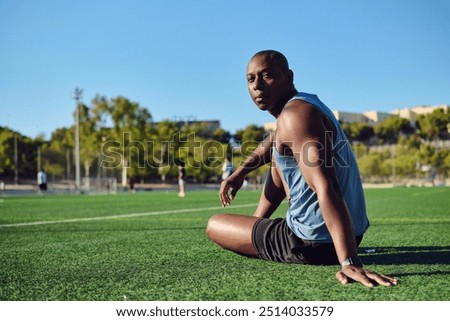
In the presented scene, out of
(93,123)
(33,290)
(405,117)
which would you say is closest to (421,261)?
(33,290)

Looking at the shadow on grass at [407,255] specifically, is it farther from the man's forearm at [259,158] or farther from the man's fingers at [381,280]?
the man's forearm at [259,158]

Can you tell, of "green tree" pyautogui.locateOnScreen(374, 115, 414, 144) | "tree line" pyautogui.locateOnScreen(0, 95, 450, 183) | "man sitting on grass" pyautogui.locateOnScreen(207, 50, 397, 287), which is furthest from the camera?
"green tree" pyautogui.locateOnScreen(374, 115, 414, 144)

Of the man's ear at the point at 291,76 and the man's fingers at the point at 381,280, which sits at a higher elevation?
the man's ear at the point at 291,76

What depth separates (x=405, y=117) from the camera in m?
79.1

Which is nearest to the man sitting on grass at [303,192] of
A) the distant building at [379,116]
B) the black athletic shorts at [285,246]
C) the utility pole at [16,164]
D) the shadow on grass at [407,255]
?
the black athletic shorts at [285,246]

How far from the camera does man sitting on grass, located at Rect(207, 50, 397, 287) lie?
252 cm

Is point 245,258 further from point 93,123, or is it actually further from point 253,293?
point 93,123

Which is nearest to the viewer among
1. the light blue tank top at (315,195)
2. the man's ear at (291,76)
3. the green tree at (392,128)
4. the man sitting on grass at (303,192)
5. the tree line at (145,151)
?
the man sitting on grass at (303,192)

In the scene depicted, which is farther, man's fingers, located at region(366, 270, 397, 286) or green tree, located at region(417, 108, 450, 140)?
green tree, located at region(417, 108, 450, 140)

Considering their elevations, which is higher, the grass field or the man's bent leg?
the man's bent leg

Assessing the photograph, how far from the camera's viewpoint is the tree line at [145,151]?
173 ft

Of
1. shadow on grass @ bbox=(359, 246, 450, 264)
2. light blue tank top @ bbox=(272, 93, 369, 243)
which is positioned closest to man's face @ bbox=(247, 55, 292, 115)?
light blue tank top @ bbox=(272, 93, 369, 243)

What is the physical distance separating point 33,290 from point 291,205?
4.85ft

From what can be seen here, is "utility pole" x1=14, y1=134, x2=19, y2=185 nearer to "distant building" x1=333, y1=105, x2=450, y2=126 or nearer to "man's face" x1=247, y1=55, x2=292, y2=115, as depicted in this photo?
"distant building" x1=333, y1=105, x2=450, y2=126
